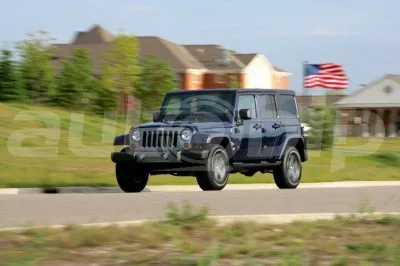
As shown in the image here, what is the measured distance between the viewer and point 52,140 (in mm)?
25375

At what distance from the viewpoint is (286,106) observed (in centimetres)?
1964

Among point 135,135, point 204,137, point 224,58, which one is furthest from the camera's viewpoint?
point 224,58

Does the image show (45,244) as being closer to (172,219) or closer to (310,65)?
(172,219)

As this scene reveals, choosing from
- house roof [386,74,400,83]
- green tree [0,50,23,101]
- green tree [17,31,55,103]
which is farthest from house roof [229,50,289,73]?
green tree [0,50,23,101]

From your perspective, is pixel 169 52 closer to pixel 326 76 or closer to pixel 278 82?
pixel 278 82

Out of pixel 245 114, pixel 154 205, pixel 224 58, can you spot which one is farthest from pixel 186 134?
pixel 224 58

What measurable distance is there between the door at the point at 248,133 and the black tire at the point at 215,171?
536 millimetres

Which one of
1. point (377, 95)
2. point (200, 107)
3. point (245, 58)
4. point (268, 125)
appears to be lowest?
point (268, 125)

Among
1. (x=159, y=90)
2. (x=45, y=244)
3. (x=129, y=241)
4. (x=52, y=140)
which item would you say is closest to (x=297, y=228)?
(x=129, y=241)

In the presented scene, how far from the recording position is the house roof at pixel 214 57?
91875 mm

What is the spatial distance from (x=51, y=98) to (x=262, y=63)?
52033 millimetres

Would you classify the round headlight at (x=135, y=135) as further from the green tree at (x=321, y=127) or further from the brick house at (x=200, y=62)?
the brick house at (x=200, y=62)

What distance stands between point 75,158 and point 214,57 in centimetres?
7152

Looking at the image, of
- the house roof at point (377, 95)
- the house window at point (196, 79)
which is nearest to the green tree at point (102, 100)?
the house window at point (196, 79)
